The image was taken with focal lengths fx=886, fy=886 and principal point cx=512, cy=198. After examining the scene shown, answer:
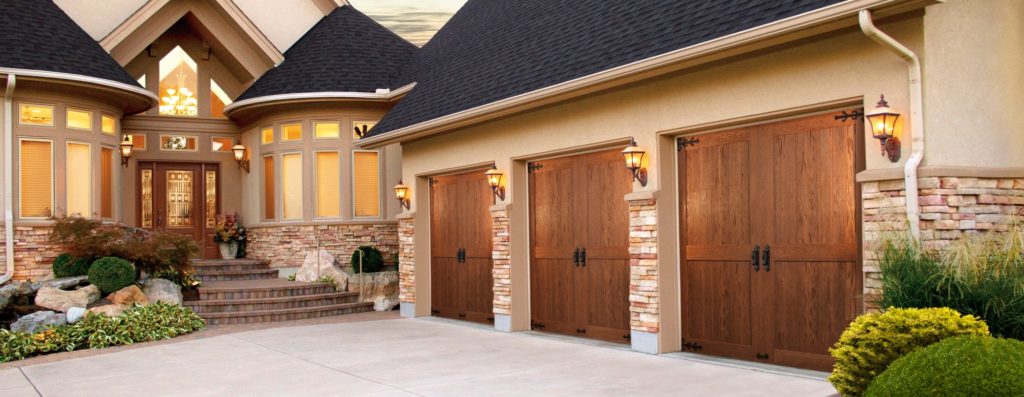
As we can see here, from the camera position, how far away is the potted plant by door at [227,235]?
19.3 m

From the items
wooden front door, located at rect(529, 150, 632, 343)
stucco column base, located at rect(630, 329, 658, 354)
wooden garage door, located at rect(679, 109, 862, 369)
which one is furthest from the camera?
wooden front door, located at rect(529, 150, 632, 343)

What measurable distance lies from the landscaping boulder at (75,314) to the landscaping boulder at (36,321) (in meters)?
0.07

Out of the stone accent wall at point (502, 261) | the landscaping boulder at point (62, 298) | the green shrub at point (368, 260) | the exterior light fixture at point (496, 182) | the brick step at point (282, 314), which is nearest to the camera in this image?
the stone accent wall at point (502, 261)

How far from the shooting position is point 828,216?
27.5 ft

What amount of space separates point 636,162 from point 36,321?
29.7ft

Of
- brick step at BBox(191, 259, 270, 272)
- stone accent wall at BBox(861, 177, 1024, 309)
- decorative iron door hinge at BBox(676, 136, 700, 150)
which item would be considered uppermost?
decorative iron door hinge at BBox(676, 136, 700, 150)

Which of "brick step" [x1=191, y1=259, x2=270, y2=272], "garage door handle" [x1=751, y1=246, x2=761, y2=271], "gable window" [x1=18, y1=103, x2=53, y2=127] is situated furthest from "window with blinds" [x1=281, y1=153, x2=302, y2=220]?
"garage door handle" [x1=751, y1=246, x2=761, y2=271]

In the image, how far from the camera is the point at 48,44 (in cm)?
1587

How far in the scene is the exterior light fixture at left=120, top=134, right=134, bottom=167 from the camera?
18.1 meters

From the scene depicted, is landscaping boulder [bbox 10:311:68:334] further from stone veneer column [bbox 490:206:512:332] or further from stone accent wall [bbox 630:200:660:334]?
stone accent wall [bbox 630:200:660:334]

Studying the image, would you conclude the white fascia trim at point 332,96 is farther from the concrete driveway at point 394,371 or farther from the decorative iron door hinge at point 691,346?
the decorative iron door hinge at point 691,346

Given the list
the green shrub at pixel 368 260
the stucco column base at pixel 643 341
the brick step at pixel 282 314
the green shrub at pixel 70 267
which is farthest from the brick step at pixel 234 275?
the stucco column base at pixel 643 341

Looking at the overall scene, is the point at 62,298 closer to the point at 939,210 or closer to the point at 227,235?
the point at 227,235

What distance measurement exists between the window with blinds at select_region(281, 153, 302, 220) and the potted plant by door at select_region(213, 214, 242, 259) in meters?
1.37
